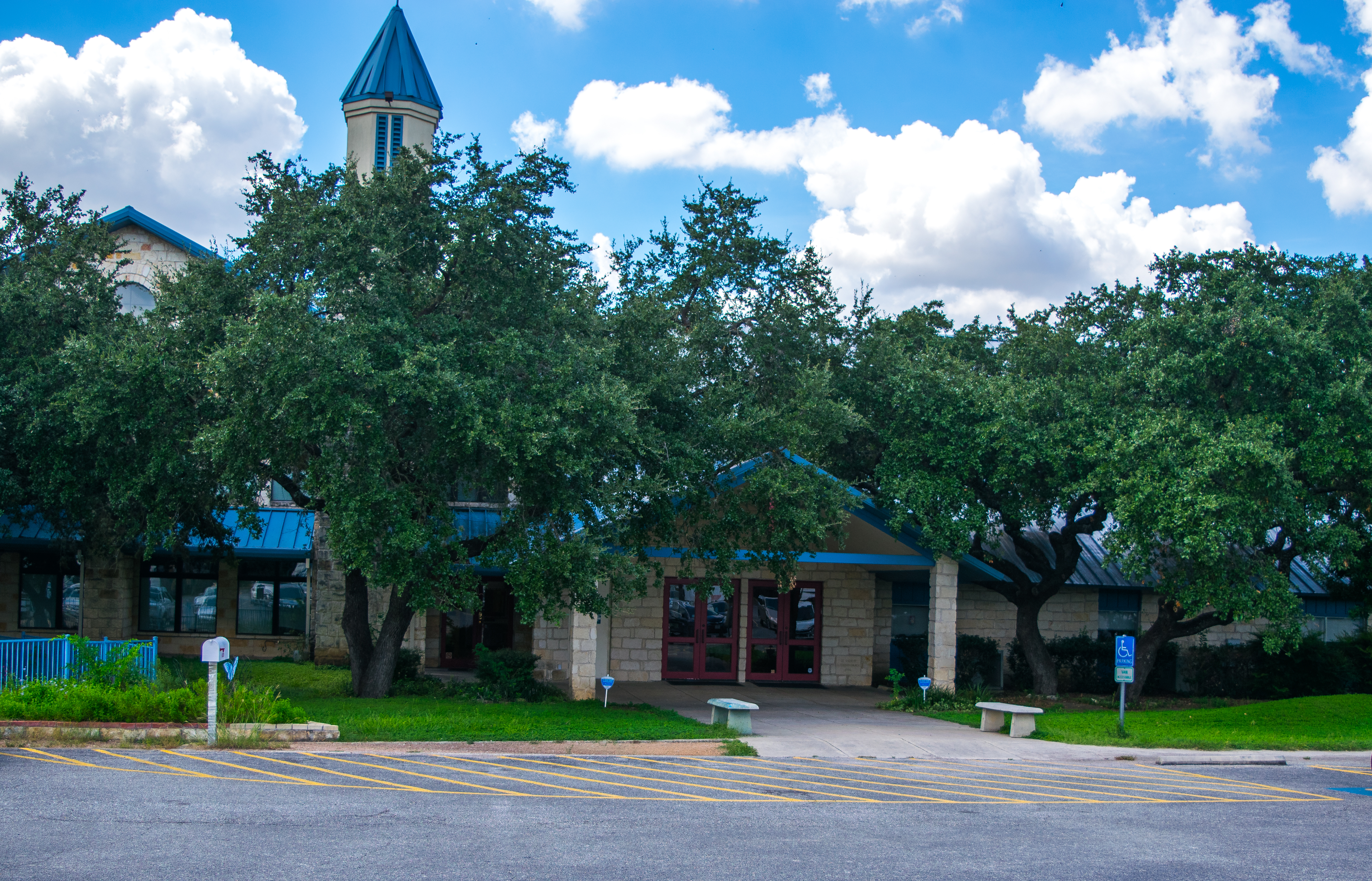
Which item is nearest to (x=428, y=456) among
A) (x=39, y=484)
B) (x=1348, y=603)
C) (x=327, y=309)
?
(x=327, y=309)

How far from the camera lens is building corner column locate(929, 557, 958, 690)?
19938mm

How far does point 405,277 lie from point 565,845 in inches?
367

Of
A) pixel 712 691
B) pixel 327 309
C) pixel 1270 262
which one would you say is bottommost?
pixel 712 691

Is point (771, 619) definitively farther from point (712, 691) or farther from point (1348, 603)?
point (1348, 603)

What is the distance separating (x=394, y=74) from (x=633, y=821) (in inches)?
995

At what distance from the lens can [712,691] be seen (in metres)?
21.2

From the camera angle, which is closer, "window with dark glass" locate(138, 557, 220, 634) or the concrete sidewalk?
the concrete sidewalk

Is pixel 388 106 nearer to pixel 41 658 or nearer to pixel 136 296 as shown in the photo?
pixel 136 296

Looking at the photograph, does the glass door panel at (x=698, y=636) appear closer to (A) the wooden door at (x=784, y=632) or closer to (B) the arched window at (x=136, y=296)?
(A) the wooden door at (x=784, y=632)

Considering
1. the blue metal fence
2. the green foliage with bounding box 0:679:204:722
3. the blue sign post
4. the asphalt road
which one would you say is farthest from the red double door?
the green foliage with bounding box 0:679:204:722

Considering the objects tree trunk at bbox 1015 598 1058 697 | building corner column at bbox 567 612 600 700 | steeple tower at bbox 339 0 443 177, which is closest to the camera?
building corner column at bbox 567 612 600 700

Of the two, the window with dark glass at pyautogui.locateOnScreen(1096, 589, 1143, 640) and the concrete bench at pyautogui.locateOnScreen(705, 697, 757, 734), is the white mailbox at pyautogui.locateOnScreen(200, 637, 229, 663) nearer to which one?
the concrete bench at pyautogui.locateOnScreen(705, 697, 757, 734)

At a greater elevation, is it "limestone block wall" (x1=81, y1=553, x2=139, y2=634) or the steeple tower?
the steeple tower

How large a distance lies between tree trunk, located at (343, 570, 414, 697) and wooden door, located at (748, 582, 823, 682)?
27.5 feet
